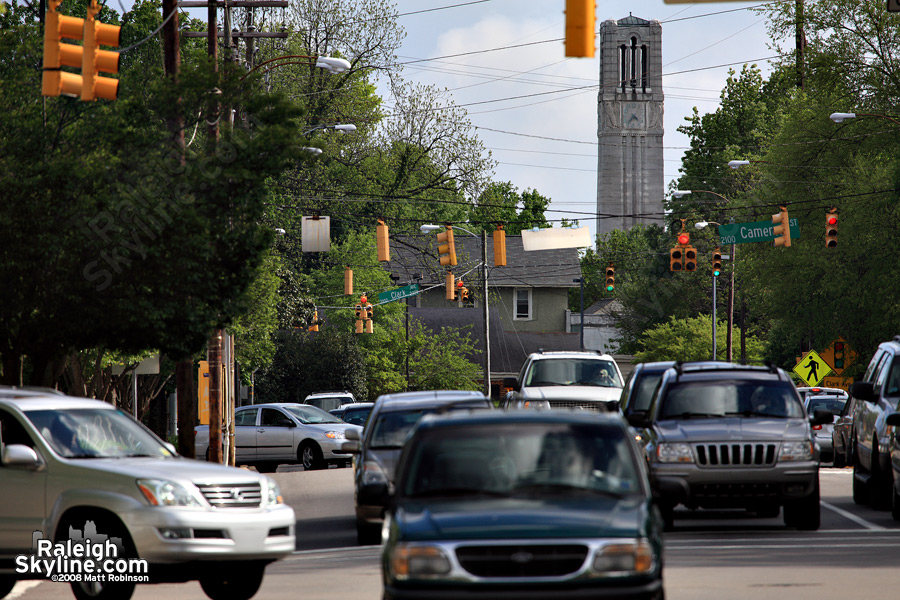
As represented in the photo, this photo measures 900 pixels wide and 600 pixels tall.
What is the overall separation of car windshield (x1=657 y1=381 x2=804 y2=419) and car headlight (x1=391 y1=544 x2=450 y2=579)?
8875mm

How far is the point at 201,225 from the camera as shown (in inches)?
803

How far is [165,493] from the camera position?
1059 cm

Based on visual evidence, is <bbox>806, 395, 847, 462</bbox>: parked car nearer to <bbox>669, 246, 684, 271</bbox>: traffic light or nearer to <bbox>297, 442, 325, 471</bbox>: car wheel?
<bbox>669, 246, 684, 271</bbox>: traffic light

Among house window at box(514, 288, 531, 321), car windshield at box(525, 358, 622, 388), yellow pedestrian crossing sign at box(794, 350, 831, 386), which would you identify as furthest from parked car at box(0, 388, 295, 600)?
house window at box(514, 288, 531, 321)

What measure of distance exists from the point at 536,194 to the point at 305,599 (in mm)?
109636

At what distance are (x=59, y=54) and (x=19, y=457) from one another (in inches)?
148

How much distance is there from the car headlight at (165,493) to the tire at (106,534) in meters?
0.34

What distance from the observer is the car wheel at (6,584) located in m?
11.4

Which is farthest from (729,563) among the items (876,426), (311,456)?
(311,456)

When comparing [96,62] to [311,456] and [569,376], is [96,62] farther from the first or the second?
[311,456]

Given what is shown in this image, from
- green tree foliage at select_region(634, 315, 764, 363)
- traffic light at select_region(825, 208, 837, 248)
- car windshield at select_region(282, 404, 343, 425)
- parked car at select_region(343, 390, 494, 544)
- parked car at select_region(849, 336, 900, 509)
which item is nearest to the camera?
parked car at select_region(343, 390, 494, 544)

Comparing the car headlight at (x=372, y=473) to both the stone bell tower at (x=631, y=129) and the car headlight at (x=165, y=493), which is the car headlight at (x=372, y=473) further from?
the stone bell tower at (x=631, y=129)

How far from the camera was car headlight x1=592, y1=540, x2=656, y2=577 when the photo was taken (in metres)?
7.55

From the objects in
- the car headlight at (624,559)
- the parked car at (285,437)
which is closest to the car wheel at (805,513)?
the car headlight at (624,559)
